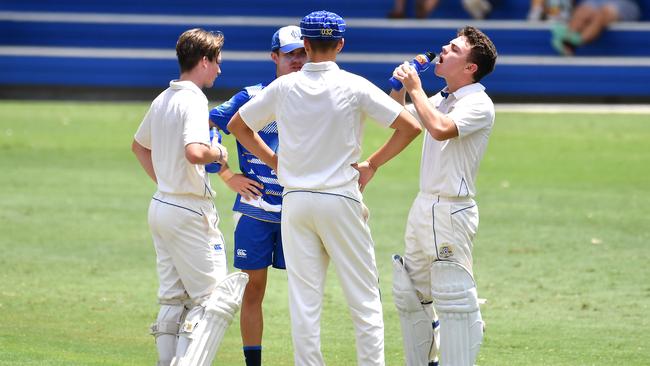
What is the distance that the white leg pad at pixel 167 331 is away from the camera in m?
6.46

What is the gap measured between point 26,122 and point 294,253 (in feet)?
49.3

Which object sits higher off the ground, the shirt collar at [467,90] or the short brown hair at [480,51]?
the short brown hair at [480,51]

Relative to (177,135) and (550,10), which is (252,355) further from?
(550,10)

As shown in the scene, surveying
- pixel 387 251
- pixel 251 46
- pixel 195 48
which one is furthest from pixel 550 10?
pixel 195 48

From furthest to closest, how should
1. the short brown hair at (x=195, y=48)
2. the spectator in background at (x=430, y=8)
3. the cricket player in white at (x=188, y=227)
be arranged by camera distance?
the spectator in background at (x=430, y=8) < the short brown hair at (x=195, y=48) < the cricket player in white at (x=188, y=227)

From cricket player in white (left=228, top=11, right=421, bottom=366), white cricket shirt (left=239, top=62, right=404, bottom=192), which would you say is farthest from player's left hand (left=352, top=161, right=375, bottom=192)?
white cricket shirt (left=239, top=62, right=404, bottom=192)

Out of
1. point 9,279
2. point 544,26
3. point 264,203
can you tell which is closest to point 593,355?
point 264,203

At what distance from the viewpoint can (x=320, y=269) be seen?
Result: 6074mm

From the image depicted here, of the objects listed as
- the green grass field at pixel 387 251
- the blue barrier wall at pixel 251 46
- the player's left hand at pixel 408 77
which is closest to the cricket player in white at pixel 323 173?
the player's left hand at pixel 408 77

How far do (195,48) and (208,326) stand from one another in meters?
1.52

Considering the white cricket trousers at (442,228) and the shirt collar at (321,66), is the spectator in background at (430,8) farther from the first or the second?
the shirt collar at (321,66)

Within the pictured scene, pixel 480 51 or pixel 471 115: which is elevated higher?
pixel 480 51

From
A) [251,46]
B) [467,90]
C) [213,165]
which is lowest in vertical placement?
[213,165]

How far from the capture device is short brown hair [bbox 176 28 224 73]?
638 cm
